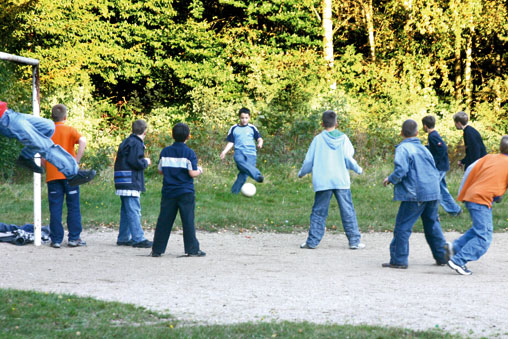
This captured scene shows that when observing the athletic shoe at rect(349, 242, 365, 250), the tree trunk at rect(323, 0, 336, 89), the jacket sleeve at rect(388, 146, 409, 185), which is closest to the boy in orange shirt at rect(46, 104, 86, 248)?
the athletic shoe at rect(349, 242, 365, 250)

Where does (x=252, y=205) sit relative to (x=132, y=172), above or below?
below

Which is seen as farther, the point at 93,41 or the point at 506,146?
the point at 93,41

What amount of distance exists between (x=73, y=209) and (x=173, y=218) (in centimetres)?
160

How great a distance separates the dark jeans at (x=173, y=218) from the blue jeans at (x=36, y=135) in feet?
4.50

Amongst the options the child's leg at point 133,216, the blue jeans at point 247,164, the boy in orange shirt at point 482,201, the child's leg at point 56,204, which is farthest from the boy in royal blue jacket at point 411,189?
the blue jeans at point 247,164

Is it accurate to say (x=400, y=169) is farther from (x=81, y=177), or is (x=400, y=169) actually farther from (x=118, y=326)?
(x=118, y=326)

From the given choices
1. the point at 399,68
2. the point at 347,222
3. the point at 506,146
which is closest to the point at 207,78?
the point at 399,68

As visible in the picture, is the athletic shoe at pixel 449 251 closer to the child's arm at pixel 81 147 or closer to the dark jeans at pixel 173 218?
the dark jeans at pixel 173 218

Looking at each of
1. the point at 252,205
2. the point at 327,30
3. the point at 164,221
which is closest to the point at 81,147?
the point at 164,221

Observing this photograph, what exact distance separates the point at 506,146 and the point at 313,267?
108 inches

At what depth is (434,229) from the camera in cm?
877

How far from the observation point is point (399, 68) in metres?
27.7

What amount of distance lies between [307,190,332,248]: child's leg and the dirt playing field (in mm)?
197

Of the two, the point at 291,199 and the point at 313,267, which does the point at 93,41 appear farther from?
the point at 313,267
